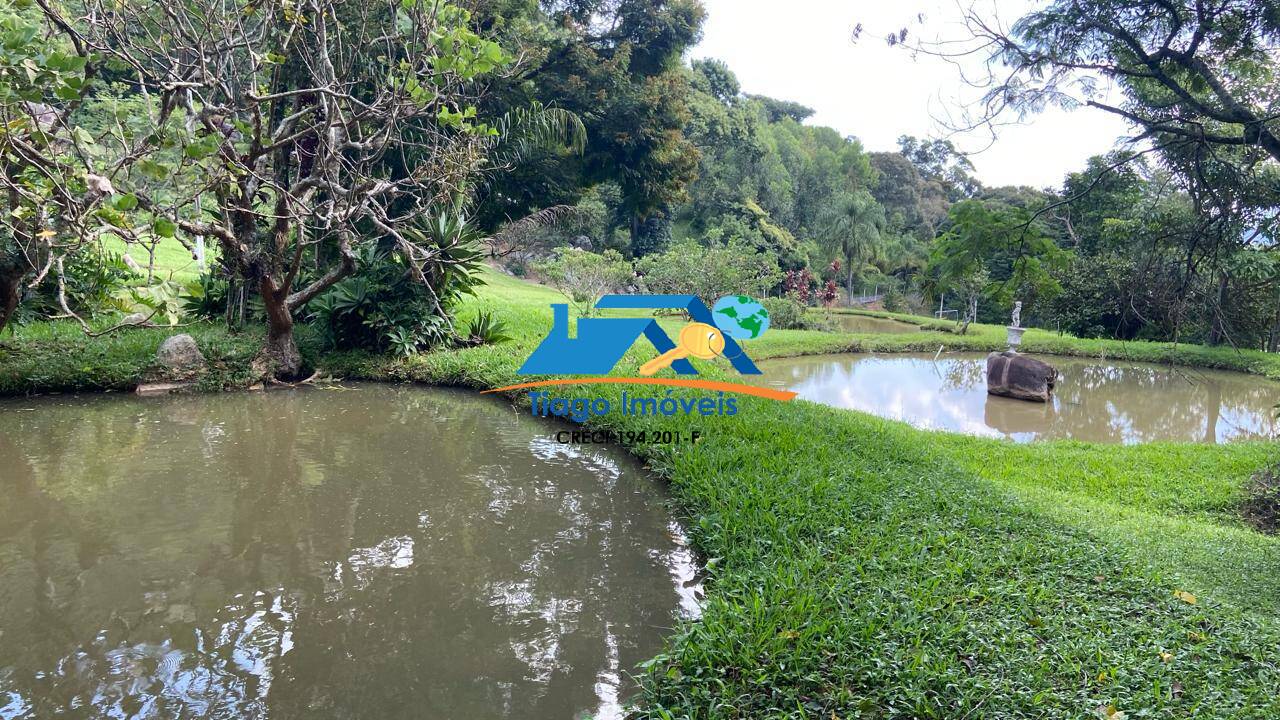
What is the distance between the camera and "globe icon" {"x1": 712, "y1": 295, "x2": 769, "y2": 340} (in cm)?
1342

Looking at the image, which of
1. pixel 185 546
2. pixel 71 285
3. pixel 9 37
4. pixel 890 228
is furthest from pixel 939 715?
pixel 890 228

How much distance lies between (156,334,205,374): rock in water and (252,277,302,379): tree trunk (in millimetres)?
549

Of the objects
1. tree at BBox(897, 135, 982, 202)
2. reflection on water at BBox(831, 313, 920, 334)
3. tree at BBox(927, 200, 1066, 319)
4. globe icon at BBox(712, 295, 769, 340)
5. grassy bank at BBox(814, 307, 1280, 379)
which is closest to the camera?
tree at BBox(927, 200, 1066, 319)

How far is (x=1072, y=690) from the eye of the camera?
2363 millimetres

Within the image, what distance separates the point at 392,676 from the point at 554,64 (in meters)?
13.9

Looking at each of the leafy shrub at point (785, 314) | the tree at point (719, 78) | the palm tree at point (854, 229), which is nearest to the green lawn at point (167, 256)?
the leafy shrub at point (785, 314)

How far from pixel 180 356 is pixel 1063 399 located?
11.0m

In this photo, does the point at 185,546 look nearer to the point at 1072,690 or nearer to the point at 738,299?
the point at 1072,690

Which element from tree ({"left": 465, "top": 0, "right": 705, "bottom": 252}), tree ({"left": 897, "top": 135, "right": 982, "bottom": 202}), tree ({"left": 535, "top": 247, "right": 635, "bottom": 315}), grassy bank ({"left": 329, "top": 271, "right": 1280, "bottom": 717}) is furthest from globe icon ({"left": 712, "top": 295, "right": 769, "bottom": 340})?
tree ({"left": 897, "top": 135, "right": 982, "bottom": 202})

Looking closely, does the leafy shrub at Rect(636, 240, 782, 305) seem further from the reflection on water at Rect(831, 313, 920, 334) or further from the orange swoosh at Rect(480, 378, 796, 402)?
the orange swoosh at Rect(480, 378, 796, 402)

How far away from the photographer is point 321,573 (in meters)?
3.42

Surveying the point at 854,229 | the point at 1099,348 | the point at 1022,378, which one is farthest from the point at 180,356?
the point at 854,229

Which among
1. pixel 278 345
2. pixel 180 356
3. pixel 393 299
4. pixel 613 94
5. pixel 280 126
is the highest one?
pixel 613 94
